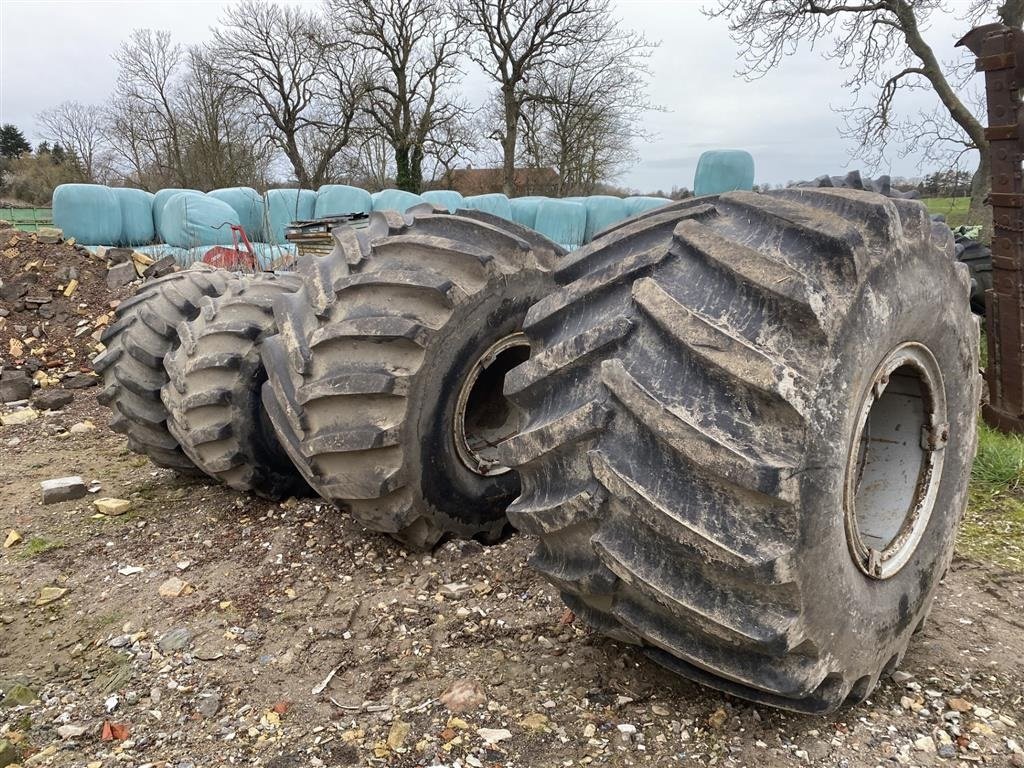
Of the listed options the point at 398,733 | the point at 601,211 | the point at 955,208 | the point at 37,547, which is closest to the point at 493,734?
the point at 398,733

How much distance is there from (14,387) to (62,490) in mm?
3422

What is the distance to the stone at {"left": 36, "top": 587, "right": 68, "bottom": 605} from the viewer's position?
2.98 metres

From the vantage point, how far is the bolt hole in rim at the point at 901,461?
205 cm

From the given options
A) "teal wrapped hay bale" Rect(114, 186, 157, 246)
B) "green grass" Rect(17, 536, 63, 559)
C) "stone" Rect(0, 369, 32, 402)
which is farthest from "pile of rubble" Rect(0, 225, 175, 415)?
"green grass" Rect(17, 536, 63, 559)

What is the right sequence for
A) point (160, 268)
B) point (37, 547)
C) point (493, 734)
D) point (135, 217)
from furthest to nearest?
1. point (135, 217)
2. point (160, 268)
3. point (37, 547)
4. point (493, 734)

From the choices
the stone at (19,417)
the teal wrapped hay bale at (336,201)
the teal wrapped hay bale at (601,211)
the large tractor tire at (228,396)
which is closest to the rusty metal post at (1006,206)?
the large tractor tire at (228,396)

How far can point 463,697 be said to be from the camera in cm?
212

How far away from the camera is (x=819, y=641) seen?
1.66 meters

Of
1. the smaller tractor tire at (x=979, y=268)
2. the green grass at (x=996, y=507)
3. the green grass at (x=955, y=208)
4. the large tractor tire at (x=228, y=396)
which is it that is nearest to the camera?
the green grass at (x=996, y=507)

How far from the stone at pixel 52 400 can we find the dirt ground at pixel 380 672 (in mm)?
3595

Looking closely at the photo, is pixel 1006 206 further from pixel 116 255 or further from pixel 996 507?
pixel 116 255

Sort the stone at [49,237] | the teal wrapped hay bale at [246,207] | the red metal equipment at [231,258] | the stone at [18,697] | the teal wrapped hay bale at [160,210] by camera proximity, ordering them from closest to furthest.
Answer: the stone at [18,697]
the red metal equipment at [231,258]
the stone at [49,237]
the teal wrapped hay bale at [160,210]
the teal wrapped hay bale at [246,207]

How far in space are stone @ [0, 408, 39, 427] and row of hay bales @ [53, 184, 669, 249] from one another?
3557 mm

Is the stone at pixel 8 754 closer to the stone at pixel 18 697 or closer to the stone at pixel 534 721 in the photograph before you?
the stone at pixel 18 697
